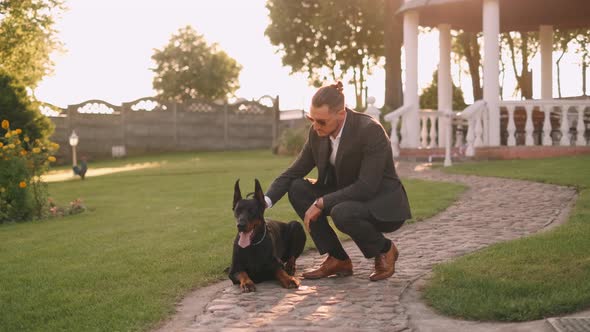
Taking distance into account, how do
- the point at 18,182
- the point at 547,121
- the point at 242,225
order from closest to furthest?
the point at 242,225 < the point at 18,182 < the point at 547,121

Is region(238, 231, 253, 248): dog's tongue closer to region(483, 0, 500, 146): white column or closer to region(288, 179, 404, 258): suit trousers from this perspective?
region(288, 179, 404, 258): suit trousers

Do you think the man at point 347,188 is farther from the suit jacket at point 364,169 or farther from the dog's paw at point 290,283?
the dog's paw at point 290,283

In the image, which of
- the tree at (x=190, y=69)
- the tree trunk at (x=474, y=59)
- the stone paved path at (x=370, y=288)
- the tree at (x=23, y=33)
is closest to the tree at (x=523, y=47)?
the tree trunk at (x=474, y=59)

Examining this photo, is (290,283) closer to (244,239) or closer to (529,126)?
(244,239)

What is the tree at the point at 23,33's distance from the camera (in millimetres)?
25453

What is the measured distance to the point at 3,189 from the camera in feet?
42.3

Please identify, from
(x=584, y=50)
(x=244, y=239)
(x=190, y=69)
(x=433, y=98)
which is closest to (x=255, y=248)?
(x=244, y=239)

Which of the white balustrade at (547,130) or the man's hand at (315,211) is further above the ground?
the white balustrade at (547,130)

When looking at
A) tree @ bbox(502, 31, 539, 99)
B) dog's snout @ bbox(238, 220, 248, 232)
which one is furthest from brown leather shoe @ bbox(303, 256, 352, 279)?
tree @ bbox(502, 31, 539, 99)

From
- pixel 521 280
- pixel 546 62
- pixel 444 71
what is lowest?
pixel 521 280

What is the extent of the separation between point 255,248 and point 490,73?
13911mm

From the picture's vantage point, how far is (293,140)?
2783cm

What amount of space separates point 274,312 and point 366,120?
A: 1972 mm

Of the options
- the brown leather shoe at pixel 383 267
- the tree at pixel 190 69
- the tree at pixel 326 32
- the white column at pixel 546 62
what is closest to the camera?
the brown leather shoe at pixel 383 267
